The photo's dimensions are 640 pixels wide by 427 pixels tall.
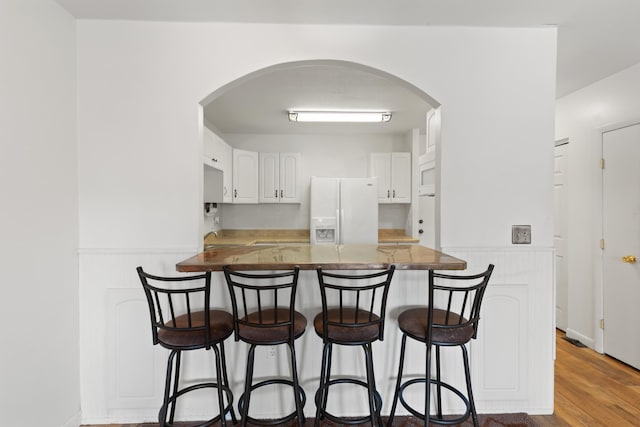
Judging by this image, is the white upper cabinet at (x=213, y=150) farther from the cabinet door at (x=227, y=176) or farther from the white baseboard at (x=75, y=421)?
the white baseboard at (x=75, y=421)

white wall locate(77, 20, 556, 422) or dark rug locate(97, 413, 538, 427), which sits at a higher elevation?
white wall locate(77, 20, 556, 422)

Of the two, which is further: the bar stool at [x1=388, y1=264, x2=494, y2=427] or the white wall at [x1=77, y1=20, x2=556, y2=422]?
the white wall at [x1=77, y1=20, x2=556, y2=422]

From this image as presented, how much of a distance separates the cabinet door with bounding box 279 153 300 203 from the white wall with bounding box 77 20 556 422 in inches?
94.7

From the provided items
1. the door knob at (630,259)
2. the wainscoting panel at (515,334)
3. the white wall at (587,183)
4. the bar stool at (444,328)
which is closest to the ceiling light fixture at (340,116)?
the white wall at (587,183)

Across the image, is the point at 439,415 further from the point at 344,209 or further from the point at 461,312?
the point at 344,209

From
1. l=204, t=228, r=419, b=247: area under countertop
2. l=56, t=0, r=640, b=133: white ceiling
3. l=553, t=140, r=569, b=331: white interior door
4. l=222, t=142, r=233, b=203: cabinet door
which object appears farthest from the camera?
l=204, t=228, r=419, b=247: area under countertop

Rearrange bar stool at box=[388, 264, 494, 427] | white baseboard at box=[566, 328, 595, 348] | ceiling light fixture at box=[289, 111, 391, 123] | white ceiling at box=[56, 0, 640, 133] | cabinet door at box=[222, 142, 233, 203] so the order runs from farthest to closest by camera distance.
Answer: cabinet door at box=[222, 142, 233, 203], ceiling light fixture at box=[289, 111, 391, 123], white baseboard at box=[566, 328, 595, 348], white ceiling at box=[56, 0, 640, 133], bar stool at box=[388, 264, 494, 427]

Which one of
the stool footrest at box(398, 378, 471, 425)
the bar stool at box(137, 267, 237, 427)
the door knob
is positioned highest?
the door knob

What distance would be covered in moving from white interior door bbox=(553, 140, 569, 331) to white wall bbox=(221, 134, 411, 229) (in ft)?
5.94

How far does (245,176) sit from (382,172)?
1882mm

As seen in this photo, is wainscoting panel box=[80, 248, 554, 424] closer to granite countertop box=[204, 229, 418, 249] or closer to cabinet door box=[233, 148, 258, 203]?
granite countertop box=[204, 229, 418, 249]

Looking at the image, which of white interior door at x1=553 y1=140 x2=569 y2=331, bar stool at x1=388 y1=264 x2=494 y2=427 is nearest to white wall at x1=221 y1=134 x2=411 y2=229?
white interior door at x1=553 y1=140 x2=569 y2=331

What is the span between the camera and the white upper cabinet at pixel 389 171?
438 cm

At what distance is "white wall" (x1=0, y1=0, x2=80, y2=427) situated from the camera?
57.3 inches
